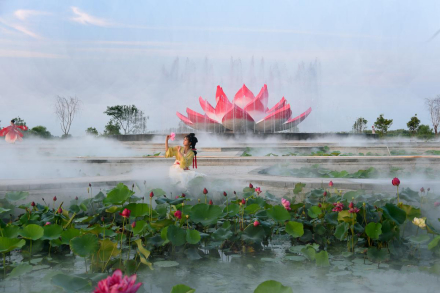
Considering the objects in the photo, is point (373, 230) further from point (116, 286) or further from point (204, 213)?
point (116, 286)

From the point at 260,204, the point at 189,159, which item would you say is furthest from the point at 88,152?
the point at 260,204

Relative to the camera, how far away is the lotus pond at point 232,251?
211 cm

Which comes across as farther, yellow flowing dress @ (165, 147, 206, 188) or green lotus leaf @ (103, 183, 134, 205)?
yellow flowing dress @ (165, 147, 206, 188)

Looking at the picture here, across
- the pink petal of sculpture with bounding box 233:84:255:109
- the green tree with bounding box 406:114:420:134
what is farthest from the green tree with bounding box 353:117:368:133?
the pink petal of sculpture with bounding box 233:84:255:109

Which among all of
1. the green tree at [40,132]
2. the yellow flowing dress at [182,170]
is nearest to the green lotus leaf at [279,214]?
the yellow flowing dress at [182,170]

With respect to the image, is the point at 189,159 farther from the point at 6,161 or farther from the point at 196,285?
the point at 6,161

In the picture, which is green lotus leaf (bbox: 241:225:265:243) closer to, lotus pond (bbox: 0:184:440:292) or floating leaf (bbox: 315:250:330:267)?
lotus pond (bbox: 0:184:440:292)

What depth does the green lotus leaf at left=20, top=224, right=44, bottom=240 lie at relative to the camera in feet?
7.59

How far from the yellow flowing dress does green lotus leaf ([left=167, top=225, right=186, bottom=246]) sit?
1.83m

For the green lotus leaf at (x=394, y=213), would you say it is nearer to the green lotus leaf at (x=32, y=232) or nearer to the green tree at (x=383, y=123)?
the green lotus leaf at (x=32, y=232)

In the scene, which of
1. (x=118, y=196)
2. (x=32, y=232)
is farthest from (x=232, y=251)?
(x=32, y=232)

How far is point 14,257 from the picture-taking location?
259 centimetres

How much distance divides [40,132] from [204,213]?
2207 cm

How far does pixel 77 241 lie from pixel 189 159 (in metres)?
2.50
